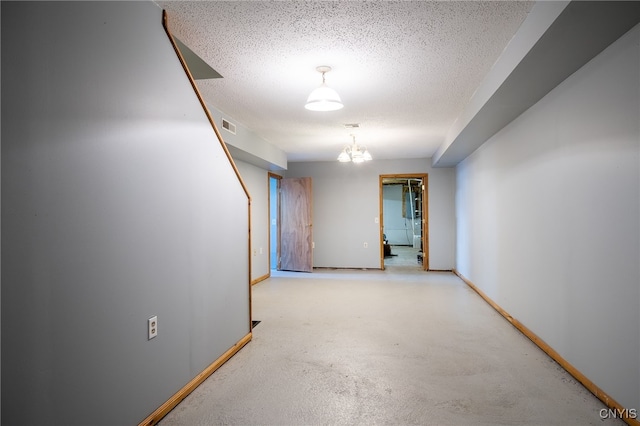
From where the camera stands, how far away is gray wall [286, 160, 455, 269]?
7.29 m

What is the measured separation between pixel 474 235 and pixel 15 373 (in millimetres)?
5473

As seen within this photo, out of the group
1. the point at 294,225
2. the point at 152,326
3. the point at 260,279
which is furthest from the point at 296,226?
the point at 152,326

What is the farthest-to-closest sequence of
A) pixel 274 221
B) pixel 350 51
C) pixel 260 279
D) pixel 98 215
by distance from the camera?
pixel 274 221 < pixel 260 279 < pixel 350 51 < pixel 98 215

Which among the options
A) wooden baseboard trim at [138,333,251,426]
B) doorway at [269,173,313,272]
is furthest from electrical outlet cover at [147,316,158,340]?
doorway at [269,173,313,272]

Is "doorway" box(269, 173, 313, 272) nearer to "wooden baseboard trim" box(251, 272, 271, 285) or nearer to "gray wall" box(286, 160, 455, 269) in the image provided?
"gray wall" box(286, 160, 455, 269)

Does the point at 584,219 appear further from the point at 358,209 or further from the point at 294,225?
the point at 294,225

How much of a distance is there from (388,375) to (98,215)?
2132mm

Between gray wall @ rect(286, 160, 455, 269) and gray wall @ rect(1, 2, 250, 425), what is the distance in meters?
5.31

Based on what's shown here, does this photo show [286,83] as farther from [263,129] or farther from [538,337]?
[538,337]

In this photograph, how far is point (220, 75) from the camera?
3041 mm

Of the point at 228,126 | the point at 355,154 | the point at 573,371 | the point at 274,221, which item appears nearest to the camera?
the point at 573,371

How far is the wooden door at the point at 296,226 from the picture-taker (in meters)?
7.22

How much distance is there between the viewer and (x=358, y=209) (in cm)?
762

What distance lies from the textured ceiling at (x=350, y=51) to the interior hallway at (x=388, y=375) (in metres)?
2.36
